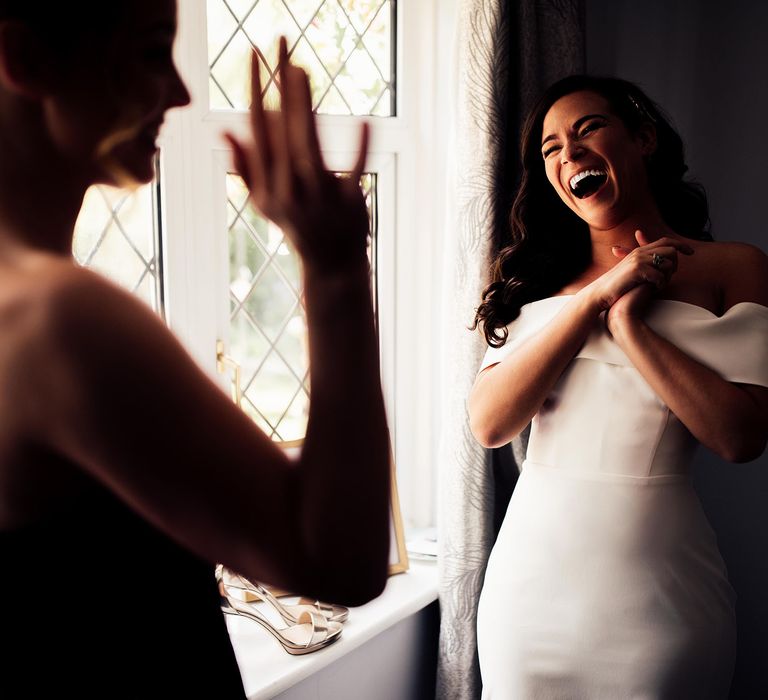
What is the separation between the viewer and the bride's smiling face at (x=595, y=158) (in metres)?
1.43

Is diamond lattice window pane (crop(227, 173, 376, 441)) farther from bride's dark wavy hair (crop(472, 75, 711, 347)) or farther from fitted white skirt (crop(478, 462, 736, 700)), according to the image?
fitted white skirt (crop(478, 462, 736, 700))

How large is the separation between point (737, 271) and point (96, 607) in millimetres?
1227

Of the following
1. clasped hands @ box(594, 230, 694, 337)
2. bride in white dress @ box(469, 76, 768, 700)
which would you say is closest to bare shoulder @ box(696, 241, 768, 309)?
bride in white dress @ box(469, 76, 768, 700)

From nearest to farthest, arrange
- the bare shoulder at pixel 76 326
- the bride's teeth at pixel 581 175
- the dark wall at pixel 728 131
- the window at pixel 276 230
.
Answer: the bare shoulder at pixel 76 326 → the bride's teeth at pixel 581 175 → the window at pixel 276 230 → the dark wall at pixel 728 131

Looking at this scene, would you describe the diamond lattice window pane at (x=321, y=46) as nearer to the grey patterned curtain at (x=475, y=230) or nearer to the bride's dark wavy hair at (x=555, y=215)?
the grey patterned curtain at (x=475, y=230)

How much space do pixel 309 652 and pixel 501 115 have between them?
1.27 metres

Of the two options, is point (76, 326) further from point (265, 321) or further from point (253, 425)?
point (265, 321)

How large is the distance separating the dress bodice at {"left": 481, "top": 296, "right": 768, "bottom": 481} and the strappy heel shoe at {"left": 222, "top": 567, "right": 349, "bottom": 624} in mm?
651

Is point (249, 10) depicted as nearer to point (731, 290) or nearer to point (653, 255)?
point (653, 255)

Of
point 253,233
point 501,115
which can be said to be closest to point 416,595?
point 253,233

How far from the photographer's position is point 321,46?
2.02m

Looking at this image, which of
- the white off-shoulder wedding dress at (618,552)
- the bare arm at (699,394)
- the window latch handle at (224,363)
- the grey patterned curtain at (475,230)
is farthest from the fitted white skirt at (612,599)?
the window latch handle at (224,363)

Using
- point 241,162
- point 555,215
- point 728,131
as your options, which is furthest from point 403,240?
point 241,162

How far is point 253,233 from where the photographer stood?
1.91 m
